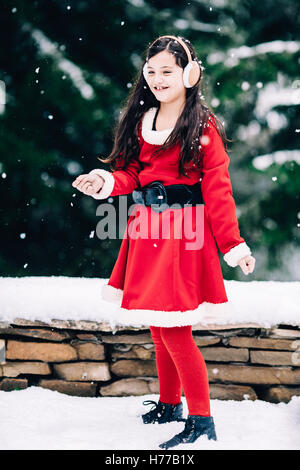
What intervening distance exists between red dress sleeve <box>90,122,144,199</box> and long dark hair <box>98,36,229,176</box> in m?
0.02

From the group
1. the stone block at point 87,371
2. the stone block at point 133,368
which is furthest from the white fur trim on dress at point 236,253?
the stone block at point 87,371

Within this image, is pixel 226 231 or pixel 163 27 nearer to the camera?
pixel 226 231

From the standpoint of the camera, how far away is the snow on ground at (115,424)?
207 centimetres

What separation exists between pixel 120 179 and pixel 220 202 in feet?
1.43

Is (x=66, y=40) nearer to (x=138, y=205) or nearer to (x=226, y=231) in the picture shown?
(x=138, y=205)

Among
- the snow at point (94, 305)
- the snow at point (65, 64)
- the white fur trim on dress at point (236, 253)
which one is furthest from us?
the snow at point (65, 64)

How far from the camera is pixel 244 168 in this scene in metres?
4.25

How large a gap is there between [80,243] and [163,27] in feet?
6.44

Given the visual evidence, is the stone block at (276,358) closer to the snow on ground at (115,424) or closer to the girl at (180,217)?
the snow on ground at (115,424)

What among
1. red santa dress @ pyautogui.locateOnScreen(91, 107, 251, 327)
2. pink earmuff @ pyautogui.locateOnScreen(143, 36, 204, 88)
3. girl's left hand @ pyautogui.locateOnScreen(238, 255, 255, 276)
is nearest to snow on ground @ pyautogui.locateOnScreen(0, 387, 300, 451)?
red santa dress @ pyautogui.locateOnScreen(91, 107, 251, 327)

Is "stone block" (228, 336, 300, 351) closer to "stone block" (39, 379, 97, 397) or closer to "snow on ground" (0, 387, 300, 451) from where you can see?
Result: "snow on ground" (0, 387, 300, 451)

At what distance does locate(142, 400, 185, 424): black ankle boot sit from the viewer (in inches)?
89.0

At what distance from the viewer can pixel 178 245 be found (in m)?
1.94
